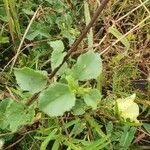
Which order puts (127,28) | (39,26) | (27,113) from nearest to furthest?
1. (27,113)
2. (39,26)
3. (127,28)

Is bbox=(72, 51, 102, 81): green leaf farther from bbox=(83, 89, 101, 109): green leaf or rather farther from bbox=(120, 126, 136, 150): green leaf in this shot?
bbox=(120, 126, 136, 150): green leaf

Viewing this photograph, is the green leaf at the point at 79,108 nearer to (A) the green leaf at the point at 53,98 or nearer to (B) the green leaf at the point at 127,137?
(A) the green leaf at the point at 53,98

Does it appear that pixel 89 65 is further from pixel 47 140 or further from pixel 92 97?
pixel 47 140

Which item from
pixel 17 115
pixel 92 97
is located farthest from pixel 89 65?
pixel 17 115

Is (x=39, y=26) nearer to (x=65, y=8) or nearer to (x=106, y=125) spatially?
(x=65, y=8)

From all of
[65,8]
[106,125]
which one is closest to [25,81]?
[106,125]

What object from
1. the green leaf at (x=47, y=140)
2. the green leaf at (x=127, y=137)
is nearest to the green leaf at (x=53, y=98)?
the green leaf at (x=47, y=140)
